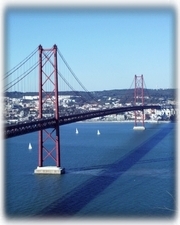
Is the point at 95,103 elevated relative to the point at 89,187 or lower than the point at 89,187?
elevated

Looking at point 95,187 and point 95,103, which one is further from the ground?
point 95,103

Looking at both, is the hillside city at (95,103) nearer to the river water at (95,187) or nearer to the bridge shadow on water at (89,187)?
the river water at (95,187)

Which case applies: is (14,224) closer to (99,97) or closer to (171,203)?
(171,203)

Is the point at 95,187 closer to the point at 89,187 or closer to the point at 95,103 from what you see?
the point at 89,187

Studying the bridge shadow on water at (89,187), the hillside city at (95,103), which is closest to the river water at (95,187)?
the bridge shadow on water at (89,187)

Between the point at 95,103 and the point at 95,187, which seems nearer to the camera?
the point at 95,187

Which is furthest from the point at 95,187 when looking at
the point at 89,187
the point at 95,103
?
the point at 95,103

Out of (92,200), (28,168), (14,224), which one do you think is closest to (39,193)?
(92,200)

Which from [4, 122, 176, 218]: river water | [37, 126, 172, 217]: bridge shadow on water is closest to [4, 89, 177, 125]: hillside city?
[4, 122, 176, 218]: river water
